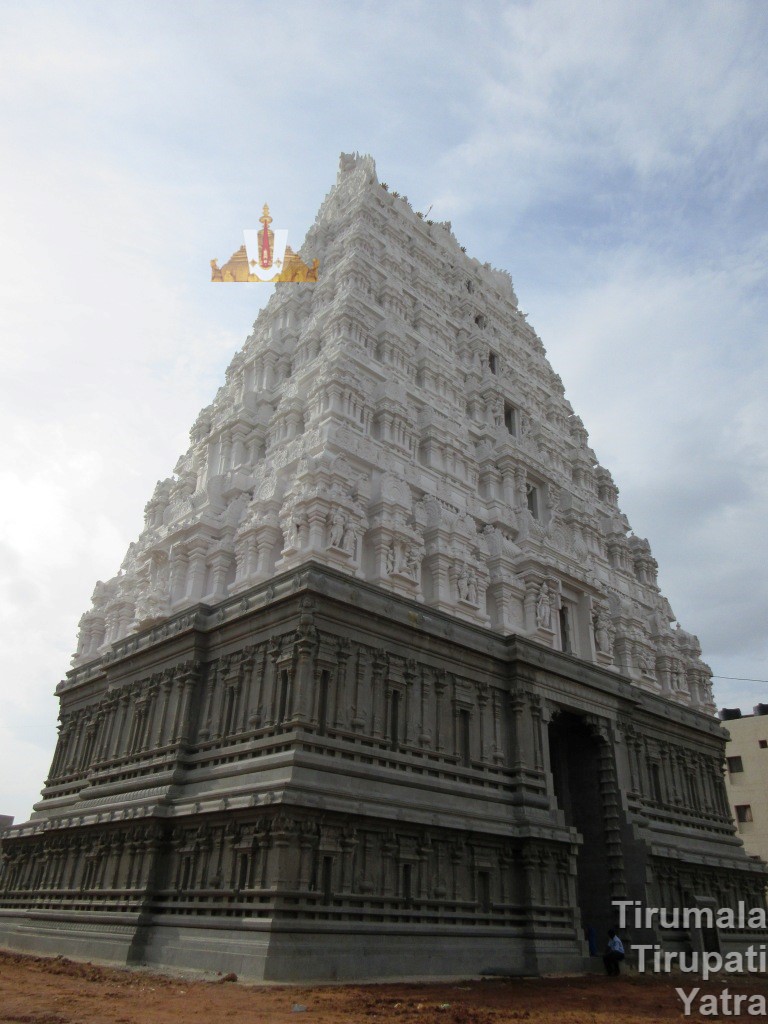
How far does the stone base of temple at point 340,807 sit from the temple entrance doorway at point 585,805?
9cm

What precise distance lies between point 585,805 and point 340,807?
45.8ft

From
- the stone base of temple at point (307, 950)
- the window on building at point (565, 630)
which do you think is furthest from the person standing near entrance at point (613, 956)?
the window on building at point (565, 630)

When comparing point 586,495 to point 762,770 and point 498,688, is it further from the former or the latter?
point 762,770

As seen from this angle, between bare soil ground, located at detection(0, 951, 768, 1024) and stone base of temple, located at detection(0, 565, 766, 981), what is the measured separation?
158 centimetres

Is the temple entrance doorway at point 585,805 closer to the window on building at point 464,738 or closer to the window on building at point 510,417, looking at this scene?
the window on building at point 464,738

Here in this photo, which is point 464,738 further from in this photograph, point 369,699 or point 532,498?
point 532,498

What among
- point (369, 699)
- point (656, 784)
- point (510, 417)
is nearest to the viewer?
point (369, 699)

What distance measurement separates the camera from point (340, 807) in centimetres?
2045

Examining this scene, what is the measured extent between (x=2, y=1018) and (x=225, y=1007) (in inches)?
155

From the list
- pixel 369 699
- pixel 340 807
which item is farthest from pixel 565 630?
pixel 340 807

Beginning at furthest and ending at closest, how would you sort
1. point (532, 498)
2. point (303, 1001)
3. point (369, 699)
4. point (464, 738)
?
point (532, 498) < point (464, 738) < point (369, 699) < point (303, 1001)

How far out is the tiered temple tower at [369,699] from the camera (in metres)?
21.1

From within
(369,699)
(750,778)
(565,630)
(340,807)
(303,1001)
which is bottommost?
(303,1001)

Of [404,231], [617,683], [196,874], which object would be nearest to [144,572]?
[196,874]
